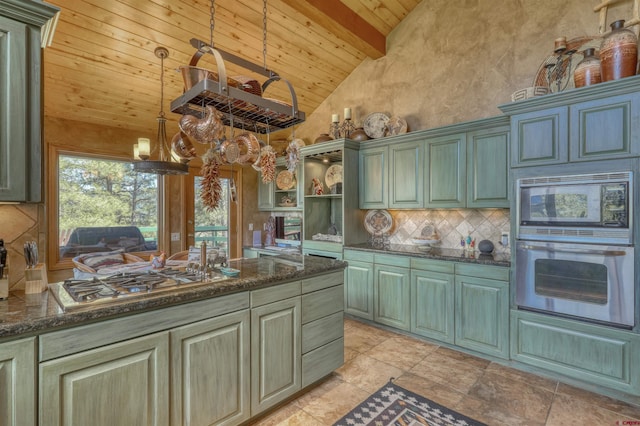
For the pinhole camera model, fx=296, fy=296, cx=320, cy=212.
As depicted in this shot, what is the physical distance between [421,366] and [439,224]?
1.70 meters

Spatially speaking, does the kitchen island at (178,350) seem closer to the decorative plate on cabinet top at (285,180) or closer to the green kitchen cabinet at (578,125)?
the green kitchen cabinet at (578,125)

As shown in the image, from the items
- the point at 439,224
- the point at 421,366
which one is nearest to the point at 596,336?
the point at 421,366

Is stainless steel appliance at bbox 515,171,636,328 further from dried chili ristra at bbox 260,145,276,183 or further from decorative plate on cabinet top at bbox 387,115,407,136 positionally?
dried chili ristra at bbox 260,145,276,183

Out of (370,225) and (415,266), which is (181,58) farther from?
(415,266)

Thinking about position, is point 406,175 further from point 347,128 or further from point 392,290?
point 392,290

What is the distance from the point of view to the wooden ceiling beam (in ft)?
10.3

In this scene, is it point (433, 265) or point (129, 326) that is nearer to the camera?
point (129, 326)

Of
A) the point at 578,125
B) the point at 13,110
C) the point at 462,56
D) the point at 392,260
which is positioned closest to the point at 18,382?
the point at 13,110

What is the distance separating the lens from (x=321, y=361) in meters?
2.32

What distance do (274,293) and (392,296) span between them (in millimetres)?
1887

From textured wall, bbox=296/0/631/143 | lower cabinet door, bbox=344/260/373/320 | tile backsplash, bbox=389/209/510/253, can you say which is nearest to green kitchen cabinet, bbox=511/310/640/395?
tile backsplash, bbox=389/209/510/253

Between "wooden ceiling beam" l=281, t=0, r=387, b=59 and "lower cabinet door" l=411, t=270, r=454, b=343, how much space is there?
9.72ft

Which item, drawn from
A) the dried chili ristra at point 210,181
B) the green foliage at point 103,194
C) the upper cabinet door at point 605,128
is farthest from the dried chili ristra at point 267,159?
the green foliage at point 103,194

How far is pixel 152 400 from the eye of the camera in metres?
1.48
